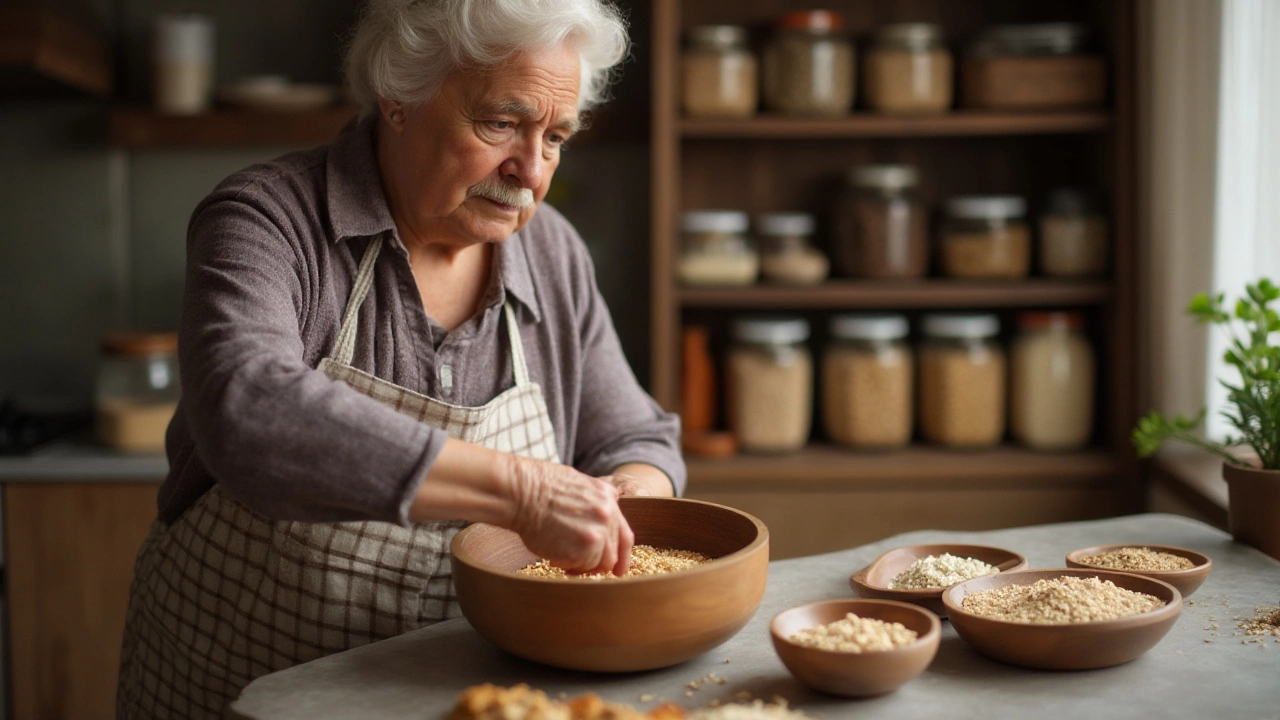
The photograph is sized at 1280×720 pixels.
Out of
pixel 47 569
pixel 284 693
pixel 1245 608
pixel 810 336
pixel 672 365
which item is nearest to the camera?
pixel 284 693

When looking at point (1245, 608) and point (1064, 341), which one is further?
point (1064, 341)

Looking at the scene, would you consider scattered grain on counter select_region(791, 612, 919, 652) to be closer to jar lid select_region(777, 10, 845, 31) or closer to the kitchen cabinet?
the kitchen cabinet

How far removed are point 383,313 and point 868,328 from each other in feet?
4.62

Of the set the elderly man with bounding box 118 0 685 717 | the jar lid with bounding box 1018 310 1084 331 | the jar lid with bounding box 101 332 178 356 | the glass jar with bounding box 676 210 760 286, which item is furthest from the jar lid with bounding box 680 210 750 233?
the jar lid with bounding box 101 332 178 356

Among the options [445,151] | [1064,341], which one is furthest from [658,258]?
[445,151]

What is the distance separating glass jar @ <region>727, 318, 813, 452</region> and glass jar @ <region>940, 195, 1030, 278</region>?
41 centimetres

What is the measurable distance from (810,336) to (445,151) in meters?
1.72

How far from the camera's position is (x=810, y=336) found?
2980 mm

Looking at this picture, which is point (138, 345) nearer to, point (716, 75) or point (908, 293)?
point (716, 75)

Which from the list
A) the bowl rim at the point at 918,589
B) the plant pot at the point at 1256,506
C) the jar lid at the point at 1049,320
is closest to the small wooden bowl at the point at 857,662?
the bowl rim at the point at 918,589

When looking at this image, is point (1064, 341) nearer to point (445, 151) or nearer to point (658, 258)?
point (658, 258)

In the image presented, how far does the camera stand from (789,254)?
2.67 metres

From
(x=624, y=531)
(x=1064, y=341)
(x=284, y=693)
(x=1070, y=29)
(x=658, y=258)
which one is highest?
(x=1070, y=29)

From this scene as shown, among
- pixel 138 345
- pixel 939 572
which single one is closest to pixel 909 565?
pixel 939 572
